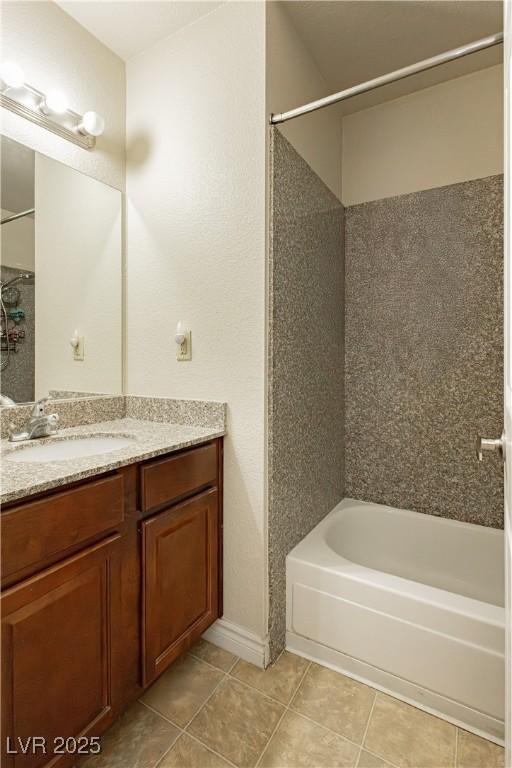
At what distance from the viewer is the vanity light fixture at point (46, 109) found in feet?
4.43

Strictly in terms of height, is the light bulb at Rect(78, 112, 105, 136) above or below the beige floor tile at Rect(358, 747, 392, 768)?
above

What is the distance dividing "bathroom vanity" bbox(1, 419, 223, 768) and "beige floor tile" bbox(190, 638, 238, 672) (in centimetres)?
16

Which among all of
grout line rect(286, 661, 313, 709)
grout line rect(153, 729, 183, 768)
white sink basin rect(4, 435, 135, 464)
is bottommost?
grout line rect(153, 729, 183, 768)

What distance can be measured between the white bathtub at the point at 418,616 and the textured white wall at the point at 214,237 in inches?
9.4

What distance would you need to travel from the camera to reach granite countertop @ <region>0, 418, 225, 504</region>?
0.93 m

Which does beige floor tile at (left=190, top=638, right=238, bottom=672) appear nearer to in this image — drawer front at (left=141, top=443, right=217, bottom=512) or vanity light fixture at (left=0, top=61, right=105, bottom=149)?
drawer front at (left=141, top=443, right=217, bottom=512)

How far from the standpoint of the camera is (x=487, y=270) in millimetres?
1889

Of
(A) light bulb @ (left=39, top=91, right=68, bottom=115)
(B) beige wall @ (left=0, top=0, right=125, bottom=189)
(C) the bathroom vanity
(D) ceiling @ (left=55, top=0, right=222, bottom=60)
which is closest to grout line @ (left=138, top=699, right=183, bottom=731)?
(C) the bathroom vanity

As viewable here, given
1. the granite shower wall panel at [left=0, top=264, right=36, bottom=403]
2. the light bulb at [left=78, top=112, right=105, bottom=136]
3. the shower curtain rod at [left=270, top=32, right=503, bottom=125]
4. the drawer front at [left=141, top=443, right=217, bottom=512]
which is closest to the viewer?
the shower curtain rod at [left=270, top=32, right=503, bottom=125]

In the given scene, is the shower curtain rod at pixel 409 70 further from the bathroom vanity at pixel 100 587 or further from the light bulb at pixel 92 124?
the bathroom vanity at pixel 100 587

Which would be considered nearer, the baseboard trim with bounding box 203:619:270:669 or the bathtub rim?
the bathtub rim

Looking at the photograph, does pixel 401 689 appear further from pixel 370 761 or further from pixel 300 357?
pixel 300 357

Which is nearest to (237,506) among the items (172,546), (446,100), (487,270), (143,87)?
(172,546)

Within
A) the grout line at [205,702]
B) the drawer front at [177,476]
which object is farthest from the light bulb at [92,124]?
the grout line at [205,702]
